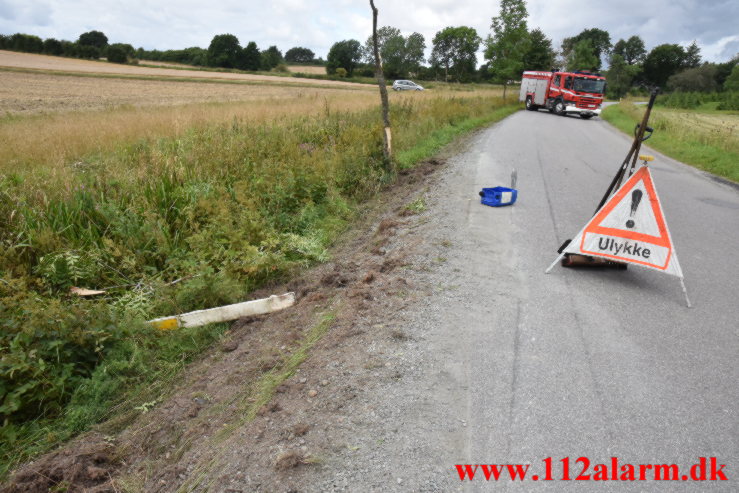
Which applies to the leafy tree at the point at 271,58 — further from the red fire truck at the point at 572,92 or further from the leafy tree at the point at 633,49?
the leafy tree at the point at 633,49

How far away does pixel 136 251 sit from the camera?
5.57 meters

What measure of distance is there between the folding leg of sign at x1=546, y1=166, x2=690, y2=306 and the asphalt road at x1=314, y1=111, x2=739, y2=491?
33 cm

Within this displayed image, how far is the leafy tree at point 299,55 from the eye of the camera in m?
118

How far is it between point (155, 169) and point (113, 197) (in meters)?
0.97

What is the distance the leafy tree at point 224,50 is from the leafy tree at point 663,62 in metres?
80.4

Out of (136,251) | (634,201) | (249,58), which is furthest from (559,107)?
(249,58)

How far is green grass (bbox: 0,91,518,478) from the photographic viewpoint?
3674 millimetres

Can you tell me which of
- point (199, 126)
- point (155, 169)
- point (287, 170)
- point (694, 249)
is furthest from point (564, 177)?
point (199, 126)

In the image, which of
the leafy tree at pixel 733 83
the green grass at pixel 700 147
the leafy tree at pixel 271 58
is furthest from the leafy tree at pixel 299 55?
the green grass at pixel 700 147

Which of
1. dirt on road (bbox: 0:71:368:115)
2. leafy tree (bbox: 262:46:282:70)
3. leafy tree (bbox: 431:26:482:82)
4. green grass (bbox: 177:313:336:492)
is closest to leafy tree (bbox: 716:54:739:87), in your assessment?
leafy tree (bbox: 431:26:482:82)

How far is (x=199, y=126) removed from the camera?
1204 cm

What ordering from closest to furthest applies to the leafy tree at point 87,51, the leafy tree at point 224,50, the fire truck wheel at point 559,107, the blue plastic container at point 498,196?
1. the blue plastic container at point 498,196
2. the fire truck wheel at point 559,107
3. the leafy tree at point 87,51
4. the leafy tree at point 224,50

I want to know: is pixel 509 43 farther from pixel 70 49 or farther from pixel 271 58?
pixel 271 58

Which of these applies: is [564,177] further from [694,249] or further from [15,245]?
[15,245]
